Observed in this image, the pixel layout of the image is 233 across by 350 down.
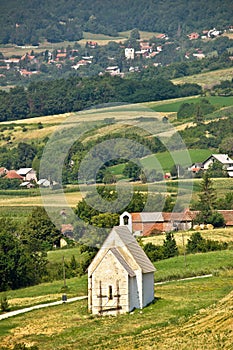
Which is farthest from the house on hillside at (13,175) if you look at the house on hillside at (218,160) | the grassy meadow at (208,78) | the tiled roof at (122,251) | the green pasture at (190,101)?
the tiled roof at (122,251)

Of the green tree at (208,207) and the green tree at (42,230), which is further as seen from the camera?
the green tree at (208,207)

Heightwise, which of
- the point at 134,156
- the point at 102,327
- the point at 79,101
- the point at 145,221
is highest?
the point at 79,101

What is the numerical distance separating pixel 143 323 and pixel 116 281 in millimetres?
2925

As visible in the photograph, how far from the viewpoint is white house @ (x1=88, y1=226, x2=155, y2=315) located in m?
45.1

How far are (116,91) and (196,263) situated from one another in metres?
97.4

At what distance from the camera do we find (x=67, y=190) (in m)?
98.4

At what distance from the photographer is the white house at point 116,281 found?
45.1 m

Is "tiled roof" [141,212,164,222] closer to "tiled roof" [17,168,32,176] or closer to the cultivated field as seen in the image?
the cultivated field

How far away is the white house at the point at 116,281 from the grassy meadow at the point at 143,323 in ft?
1.73

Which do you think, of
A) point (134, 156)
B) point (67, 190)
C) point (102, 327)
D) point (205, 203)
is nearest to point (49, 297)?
point (102, 327)

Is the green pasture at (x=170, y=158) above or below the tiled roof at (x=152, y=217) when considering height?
above

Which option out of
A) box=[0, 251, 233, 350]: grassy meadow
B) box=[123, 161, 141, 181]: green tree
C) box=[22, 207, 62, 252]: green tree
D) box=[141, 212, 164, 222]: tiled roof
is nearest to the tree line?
box=[123, 161, 141, 181]: green tree

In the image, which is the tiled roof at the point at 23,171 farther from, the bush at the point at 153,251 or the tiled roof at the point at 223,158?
the bush at the point at 153,251

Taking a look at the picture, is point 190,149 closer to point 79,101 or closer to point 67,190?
point 67,190
